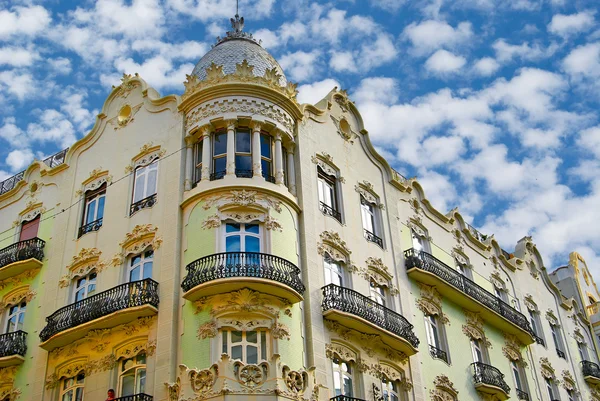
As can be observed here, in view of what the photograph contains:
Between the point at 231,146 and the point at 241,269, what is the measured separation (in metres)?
4.79

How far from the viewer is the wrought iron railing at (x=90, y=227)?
2668 centimetres

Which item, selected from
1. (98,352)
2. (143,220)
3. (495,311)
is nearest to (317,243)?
(143,220)

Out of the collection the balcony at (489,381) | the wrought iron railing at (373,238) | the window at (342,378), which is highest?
the wrought iron railing at (373,238)

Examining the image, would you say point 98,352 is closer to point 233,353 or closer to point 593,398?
point 233,353

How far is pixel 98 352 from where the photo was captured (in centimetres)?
2341

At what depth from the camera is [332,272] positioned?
2525cm

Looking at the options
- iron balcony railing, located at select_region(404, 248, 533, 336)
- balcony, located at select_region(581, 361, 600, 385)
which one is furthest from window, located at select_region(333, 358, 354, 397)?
balcony, located at select_region(581, 361, 600, 385)

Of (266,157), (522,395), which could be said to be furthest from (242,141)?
(522,395)

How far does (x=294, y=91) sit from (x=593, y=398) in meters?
22.8

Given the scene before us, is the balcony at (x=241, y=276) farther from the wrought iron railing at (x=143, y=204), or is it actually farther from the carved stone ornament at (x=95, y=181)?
the carved stone ornament at (x=95, y=181)

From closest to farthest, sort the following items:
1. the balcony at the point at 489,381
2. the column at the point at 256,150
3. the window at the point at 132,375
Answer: the window at the point at 132,375, the column at the point at 256,150, the balcony at the point at 489,381

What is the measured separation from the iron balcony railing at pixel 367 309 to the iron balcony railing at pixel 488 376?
4.31 metres

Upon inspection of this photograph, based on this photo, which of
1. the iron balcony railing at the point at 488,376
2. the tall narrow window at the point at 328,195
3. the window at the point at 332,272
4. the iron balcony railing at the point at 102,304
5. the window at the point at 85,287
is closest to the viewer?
the iron balcony railing at the point at 102,304

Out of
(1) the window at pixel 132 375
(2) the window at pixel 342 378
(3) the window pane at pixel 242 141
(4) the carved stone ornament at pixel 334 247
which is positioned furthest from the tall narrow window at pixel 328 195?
(1) the window at pixel 132 375
